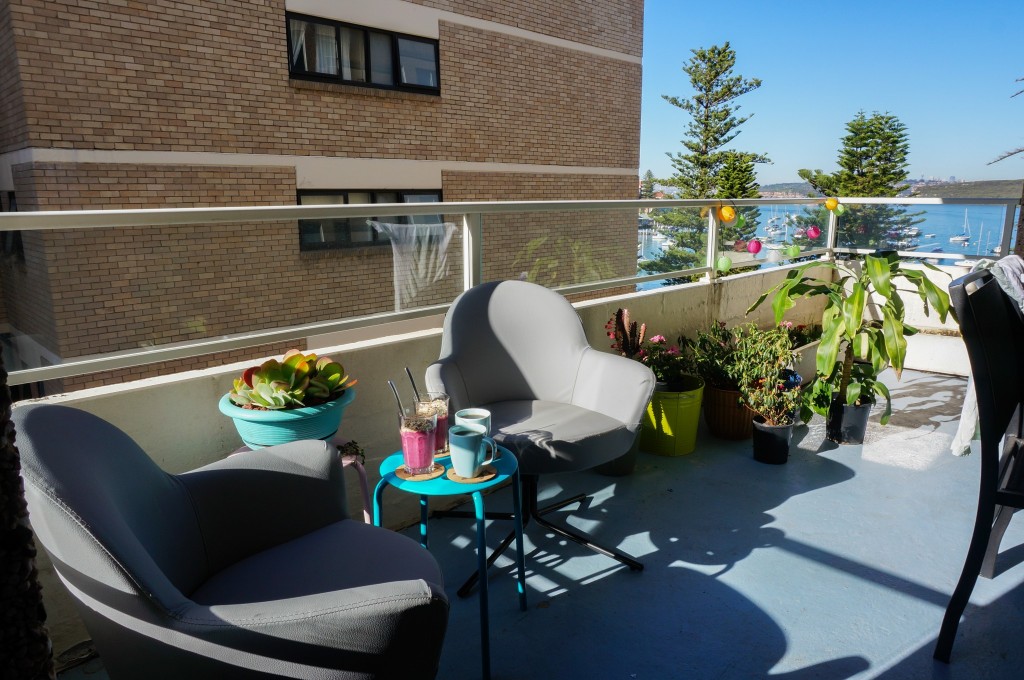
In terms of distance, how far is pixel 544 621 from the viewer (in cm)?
231

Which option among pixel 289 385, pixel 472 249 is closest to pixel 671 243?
pixel 472 249

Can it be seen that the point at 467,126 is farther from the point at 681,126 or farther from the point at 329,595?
the point at 681,126

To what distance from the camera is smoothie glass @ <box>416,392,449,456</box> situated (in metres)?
2.17

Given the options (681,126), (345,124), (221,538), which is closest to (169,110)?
(345,124)

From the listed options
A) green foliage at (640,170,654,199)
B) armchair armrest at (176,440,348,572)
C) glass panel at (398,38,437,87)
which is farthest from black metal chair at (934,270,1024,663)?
green foliage at (640,170,654,199)

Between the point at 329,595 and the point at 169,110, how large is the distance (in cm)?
938

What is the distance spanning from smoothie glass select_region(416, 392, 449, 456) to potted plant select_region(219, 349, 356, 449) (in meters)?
0.27

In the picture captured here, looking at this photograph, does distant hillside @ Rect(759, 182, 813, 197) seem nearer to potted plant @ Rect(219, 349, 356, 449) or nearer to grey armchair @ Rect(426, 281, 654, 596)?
grey armchair @ Rect(426, 281, 654, 596)

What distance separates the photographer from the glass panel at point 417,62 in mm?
10945

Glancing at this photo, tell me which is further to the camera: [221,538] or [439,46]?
[439,46]

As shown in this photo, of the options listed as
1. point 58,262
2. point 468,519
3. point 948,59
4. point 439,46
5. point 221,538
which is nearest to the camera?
point 221,538

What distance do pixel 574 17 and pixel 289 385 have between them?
43.1 feet

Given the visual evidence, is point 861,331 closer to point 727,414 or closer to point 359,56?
point 727,414

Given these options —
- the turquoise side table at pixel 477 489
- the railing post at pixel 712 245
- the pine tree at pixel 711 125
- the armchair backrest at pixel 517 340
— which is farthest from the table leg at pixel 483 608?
the pine tree at pixel 711 125
